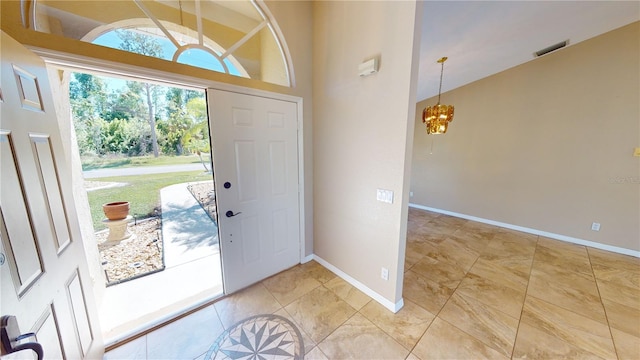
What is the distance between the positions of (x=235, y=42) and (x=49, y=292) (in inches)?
83.0

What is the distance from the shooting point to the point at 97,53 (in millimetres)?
1302

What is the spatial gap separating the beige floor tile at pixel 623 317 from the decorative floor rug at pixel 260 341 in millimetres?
2740

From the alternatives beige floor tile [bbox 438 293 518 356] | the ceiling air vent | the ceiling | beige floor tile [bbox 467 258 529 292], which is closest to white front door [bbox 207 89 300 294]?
beige floor tile [bbox 438 293 518 356]

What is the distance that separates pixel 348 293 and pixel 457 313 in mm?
1018

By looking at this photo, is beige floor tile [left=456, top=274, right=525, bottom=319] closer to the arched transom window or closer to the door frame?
the door frame

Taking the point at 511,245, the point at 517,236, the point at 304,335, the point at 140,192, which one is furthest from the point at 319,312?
the point at 517,236

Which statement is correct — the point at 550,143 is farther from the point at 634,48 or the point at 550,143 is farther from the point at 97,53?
the point at 97,53

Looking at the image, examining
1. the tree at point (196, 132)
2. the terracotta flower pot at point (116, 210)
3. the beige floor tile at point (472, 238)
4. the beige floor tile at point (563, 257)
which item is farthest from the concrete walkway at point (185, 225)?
the beige floor tile at point (563, 257)

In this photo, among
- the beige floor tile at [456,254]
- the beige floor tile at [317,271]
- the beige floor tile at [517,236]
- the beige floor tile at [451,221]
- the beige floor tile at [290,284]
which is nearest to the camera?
the beige floor tile at [290,284]

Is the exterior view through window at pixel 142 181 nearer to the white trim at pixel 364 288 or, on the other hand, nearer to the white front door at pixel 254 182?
the white front door at pixel 254 182

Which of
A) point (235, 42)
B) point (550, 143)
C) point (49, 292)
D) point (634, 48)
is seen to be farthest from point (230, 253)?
point (634, 48)

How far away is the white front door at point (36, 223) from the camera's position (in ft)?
2.36

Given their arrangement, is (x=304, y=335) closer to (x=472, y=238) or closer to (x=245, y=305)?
(x=245, y=305)

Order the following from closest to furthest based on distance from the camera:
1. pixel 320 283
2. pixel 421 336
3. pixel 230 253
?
1. pixel 421 336
2. pixel 230 253
3. pixel 320 283
